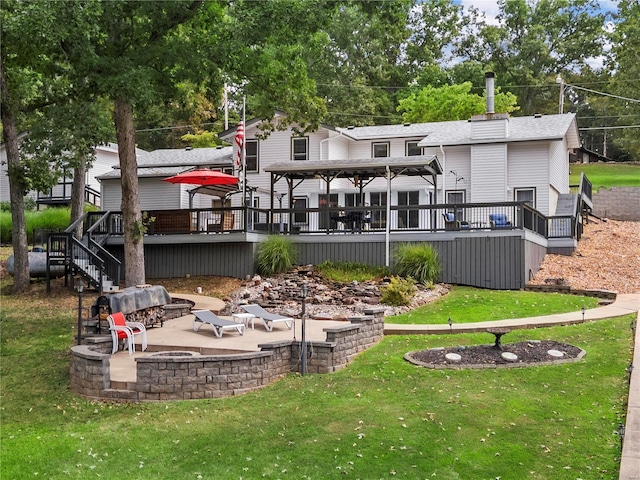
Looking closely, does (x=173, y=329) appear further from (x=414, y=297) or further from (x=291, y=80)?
(x=291, y=80)

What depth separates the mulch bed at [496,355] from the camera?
34.7ft

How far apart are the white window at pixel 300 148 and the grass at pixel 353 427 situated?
1913 centimetres

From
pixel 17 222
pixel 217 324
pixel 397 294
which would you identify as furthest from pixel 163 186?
pixel 217 324

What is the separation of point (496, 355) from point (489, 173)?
57.3 ft

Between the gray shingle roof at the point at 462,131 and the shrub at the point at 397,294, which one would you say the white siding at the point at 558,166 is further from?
the shrub at the point at 397,294

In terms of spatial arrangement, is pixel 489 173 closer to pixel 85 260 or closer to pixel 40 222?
pixel 85 260

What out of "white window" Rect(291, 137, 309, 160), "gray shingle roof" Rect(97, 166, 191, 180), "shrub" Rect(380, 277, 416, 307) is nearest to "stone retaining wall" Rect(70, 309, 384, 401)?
"shrub" Rect(380, 277, 416, 307)

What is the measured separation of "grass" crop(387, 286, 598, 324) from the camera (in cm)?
1514

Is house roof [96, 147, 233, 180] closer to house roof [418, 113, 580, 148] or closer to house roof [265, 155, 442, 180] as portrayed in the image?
house roof [265, 155, 442, 180]

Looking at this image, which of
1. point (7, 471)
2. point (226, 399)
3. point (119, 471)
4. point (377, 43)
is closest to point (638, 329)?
point (226, 399)

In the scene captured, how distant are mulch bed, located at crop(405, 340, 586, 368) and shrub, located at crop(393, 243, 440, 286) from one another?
6826mm

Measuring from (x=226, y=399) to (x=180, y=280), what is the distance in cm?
1157

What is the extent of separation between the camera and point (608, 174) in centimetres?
5066

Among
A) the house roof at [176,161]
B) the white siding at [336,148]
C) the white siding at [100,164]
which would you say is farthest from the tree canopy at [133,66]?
the white siding at [100,164]
